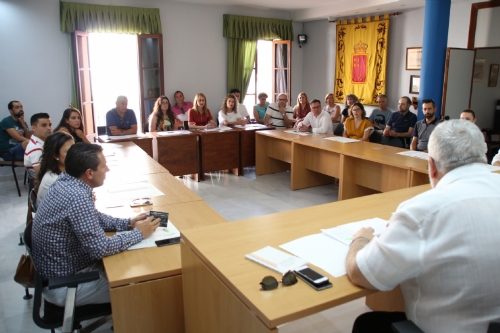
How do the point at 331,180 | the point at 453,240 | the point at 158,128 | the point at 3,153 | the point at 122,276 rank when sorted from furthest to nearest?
the point at 158,128
the point at 331,180
the point at 3,153
the point at 122,276
the point at 453,240

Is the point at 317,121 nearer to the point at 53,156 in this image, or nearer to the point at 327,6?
the point at 327,6

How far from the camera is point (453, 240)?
116 cm

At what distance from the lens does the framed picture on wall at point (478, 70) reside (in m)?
6.32

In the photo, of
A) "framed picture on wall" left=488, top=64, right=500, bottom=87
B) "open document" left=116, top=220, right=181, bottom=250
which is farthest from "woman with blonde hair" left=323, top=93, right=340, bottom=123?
"open document" left=116, top=220, right=181, bottom=250

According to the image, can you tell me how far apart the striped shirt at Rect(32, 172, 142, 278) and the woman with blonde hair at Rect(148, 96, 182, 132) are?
167 inches

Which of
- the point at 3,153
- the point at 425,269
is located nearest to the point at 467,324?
the point at 425,269

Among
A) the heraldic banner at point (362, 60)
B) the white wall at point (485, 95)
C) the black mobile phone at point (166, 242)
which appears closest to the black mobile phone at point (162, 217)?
the black mobile phone at point (166, 242)

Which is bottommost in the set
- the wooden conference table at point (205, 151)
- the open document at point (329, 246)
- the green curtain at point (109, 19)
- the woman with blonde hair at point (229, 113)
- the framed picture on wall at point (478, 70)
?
the wooden conference table at point (205, 151)

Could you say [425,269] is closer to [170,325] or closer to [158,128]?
[170,325]

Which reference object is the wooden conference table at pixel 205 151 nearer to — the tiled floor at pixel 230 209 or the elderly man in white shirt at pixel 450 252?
the tiled floor at pixel 230 209

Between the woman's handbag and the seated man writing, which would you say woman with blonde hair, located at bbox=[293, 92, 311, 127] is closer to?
the seated man writing

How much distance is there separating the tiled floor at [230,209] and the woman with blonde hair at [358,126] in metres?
0.75

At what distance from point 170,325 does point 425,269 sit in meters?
1.17

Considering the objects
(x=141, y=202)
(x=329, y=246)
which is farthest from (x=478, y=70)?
(x=329, y=246)
